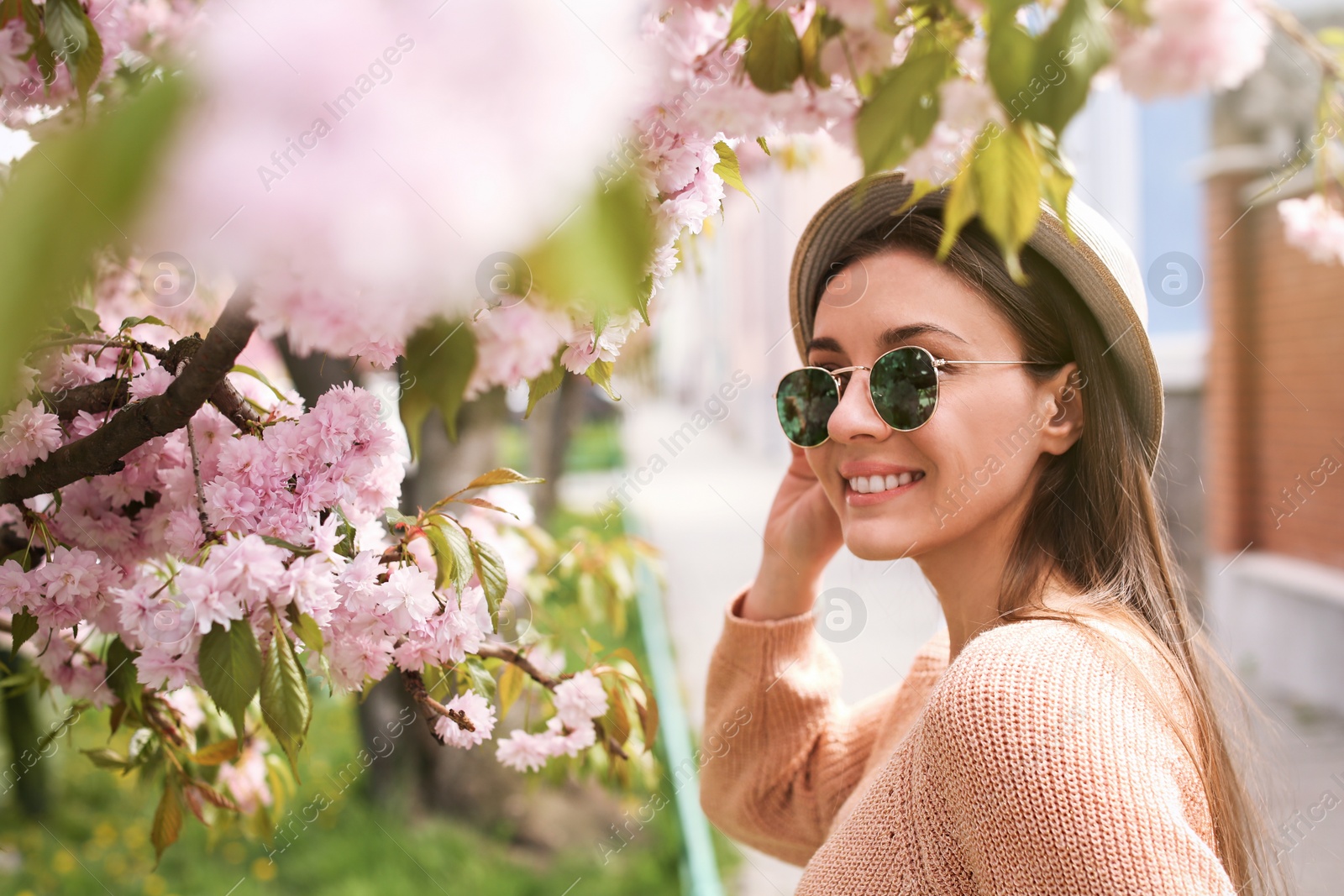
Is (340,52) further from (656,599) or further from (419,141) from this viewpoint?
(656,599)

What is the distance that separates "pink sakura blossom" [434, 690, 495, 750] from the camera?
3.74ft

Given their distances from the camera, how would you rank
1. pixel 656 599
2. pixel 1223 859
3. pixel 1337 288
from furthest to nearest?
pixel 656 599
pixel 1337 288
pixel 1223 859

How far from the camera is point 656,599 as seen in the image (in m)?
7.02

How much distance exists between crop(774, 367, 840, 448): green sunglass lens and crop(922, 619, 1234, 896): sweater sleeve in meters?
0.45

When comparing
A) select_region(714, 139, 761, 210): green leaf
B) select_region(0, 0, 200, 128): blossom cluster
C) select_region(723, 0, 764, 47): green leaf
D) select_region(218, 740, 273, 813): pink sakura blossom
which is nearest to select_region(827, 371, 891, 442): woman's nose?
select_region(714, 139, 761, 210): green leaf

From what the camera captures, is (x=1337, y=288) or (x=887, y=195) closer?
(x=887, y=195)

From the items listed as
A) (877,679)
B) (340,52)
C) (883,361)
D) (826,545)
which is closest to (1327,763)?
(877,679)

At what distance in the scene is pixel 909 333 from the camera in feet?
4.33

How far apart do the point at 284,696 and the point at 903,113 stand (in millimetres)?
Result: 727

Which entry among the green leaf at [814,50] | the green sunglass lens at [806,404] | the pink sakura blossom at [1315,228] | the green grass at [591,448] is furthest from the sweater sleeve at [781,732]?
the green grass at [591,448]

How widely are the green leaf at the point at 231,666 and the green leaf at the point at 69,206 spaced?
584mm

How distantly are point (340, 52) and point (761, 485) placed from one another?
11.7m

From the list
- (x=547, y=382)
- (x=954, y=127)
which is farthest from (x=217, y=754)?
(x=954, y=127)

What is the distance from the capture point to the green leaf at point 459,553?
100cm
